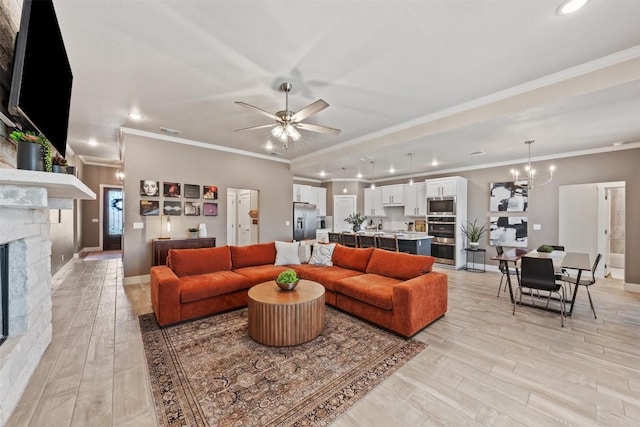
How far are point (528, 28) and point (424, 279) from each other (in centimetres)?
258

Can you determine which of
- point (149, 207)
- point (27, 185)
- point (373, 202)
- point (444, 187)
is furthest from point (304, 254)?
point (373, 202)

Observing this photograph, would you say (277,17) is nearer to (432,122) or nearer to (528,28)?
(528,28)

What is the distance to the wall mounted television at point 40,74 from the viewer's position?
144 centimetres

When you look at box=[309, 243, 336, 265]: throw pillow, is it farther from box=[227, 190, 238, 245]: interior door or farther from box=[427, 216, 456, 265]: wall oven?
box=[227, 190, 238, 245]: interior door

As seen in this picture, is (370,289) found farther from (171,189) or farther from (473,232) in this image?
(473,232)

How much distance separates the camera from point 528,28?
2156 mm

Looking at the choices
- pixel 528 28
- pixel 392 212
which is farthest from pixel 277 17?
pixel 392 212

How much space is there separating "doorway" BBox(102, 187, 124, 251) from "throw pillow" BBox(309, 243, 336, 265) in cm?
791

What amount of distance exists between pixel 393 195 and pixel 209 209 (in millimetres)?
5579

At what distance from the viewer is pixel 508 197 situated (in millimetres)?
6445

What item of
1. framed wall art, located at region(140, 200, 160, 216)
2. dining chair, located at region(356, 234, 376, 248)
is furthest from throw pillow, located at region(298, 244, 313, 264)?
framed wall art, located at region(140, 200, 160, 216)

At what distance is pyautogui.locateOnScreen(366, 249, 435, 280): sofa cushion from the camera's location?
3534mm

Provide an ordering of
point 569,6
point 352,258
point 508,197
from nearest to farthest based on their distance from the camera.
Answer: point 569,6 → point 352,258 → point 508,197

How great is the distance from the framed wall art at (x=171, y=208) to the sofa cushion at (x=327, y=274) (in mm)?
2978
